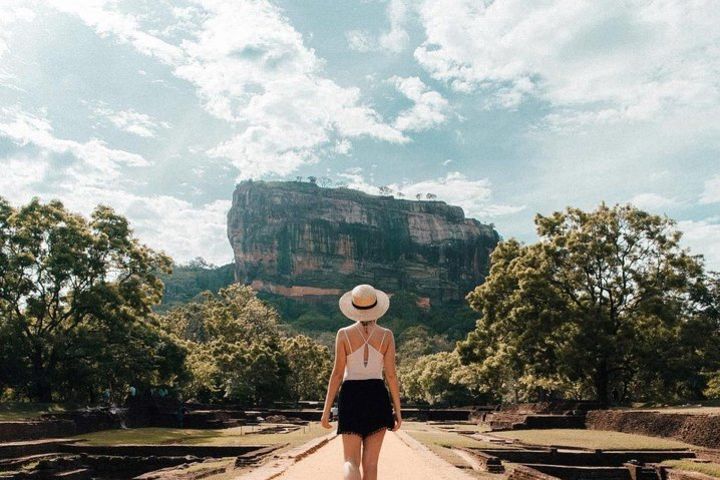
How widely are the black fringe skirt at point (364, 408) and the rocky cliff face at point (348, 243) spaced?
163603 millimetres

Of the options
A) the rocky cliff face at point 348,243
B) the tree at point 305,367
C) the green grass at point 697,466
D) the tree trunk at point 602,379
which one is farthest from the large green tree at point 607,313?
the rocky cliff face at point 348,243

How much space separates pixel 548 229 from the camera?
115ft

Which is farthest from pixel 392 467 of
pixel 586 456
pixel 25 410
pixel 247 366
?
pixel 247 366

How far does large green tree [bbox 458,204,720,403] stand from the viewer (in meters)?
29.8

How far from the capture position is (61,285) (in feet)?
101

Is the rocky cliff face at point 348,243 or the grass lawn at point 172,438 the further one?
the rocky cliff face at point 348,243

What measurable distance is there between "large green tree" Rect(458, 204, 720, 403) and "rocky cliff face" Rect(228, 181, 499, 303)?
13582 centimetres

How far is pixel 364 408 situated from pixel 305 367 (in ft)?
210

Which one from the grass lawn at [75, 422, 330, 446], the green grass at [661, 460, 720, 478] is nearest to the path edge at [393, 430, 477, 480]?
the green grass at [661, 460, 720, 478]

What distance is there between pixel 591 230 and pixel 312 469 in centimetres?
2660

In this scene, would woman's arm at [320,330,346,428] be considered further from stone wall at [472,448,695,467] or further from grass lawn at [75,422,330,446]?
grass lawn at [75,422,330,446]

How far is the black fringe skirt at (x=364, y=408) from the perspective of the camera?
5.30 meters

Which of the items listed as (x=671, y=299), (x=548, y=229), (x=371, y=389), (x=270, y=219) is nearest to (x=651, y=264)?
(x=671, y=299)

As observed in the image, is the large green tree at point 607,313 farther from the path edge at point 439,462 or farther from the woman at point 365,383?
the woman at point 365,383
